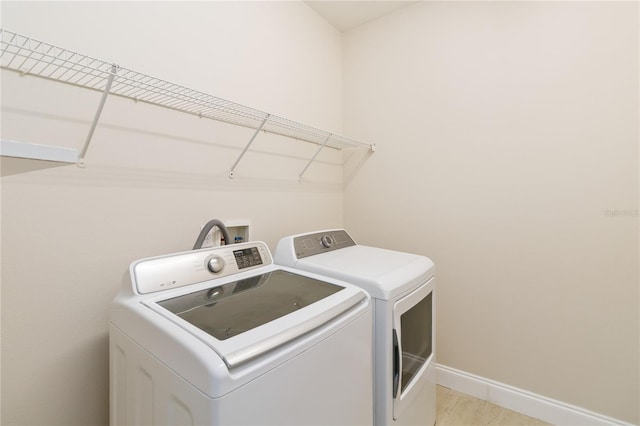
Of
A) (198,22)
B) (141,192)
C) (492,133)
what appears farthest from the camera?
(492,133)

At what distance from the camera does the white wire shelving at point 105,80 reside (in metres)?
0.96

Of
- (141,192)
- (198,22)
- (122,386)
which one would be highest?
(198,22)

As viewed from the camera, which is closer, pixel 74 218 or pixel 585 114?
pixel 74 218

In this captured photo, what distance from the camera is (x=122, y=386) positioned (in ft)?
3.14

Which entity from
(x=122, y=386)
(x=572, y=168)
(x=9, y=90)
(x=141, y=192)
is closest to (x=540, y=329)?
(x=572, y=168)

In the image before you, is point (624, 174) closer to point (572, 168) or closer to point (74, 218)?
point (572, 168)

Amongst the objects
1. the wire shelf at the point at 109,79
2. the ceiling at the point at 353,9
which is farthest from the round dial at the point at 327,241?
the ceiling at the point at 353,9

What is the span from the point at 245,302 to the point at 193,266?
1.07 feet

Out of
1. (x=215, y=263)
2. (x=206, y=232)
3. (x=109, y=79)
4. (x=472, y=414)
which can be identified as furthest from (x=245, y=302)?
(x=472, y=414)

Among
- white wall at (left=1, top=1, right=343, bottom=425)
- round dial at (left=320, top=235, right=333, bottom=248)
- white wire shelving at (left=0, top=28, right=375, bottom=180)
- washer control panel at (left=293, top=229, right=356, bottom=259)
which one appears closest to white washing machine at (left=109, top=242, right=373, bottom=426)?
white wall at (left=1, top=1, right=343, bottom=425)

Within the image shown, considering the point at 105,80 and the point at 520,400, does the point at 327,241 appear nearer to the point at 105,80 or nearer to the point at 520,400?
the point at 105,80

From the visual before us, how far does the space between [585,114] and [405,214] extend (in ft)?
3.93

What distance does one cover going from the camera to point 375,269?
135 centimetres

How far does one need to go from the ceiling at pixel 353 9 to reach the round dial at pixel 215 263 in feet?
6.82
